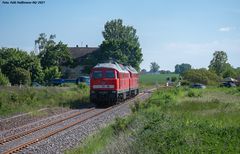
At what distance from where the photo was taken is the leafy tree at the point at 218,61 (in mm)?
126438

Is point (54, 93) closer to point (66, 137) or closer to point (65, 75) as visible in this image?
point (66, 137)

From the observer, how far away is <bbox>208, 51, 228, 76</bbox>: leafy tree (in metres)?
126

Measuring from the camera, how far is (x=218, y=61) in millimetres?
127625

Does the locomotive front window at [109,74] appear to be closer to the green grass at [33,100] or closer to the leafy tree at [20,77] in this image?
the green grass at [33,100]

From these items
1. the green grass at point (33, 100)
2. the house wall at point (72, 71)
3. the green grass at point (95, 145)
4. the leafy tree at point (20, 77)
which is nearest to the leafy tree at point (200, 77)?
the house wall at point (72, 71)

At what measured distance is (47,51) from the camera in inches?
3406

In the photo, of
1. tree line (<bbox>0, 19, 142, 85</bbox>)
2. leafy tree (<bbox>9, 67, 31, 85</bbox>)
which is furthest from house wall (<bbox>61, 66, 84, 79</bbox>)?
leafy tree (<bbox>9, 67, 31, 85</bbox>)

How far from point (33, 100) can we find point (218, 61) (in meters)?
102

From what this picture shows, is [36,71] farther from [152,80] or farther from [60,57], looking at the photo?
[152,80]

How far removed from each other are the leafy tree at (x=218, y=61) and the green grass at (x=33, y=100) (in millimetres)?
91112

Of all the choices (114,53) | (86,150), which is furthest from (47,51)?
(86,150)

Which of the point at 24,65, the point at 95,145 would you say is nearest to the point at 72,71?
the point at 24,65

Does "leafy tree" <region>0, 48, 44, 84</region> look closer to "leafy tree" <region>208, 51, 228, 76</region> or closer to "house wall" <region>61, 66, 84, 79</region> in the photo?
"house wall" <region>61, 66, 84, 79</region>

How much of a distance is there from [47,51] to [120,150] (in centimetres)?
7674
